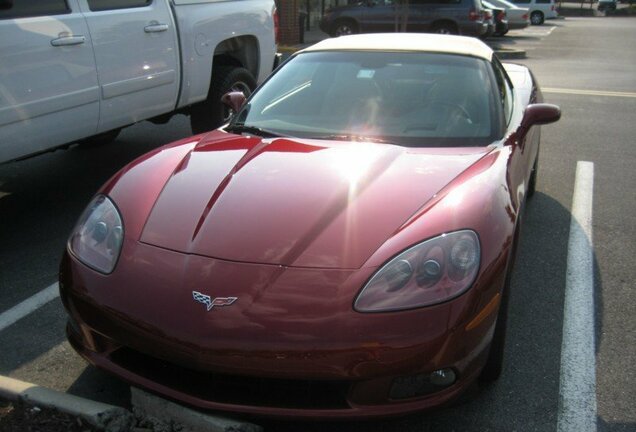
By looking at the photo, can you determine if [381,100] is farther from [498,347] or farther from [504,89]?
[498,347]

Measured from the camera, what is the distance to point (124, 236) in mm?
2672

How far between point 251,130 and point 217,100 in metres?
2.88

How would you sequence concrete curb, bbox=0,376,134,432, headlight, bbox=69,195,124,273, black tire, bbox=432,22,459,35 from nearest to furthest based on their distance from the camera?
concrete curb, bbox=0,376,134,432 < headlight, bbox=69,195,124,273 < black tire, bbox=432,22,459,35

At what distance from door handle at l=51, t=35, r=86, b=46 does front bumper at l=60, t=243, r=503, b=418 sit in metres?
2.57

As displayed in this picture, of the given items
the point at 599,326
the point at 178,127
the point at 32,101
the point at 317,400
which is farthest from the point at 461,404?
the point at 178,127

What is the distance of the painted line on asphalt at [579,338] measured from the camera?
2729 mm

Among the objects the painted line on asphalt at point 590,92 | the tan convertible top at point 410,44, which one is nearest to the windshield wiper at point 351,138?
the tan convertible top at point 410,44

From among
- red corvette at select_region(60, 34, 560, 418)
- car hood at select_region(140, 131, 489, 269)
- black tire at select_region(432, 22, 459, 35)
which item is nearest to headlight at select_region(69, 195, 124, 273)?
red corvette at select_region(60, 34, 560, 418)

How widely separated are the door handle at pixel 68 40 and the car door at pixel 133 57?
14 centimetres

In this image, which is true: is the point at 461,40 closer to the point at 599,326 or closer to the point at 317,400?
the point at 599,326

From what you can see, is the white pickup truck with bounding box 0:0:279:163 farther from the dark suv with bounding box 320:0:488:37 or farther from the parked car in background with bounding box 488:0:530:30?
the parked car in background with bounding box 488:0:530:30

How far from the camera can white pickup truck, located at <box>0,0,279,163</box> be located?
420 centimetres

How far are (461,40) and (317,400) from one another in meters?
2.98

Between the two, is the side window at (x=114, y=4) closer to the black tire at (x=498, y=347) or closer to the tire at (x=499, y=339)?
the tire at (x=499, y=339)
